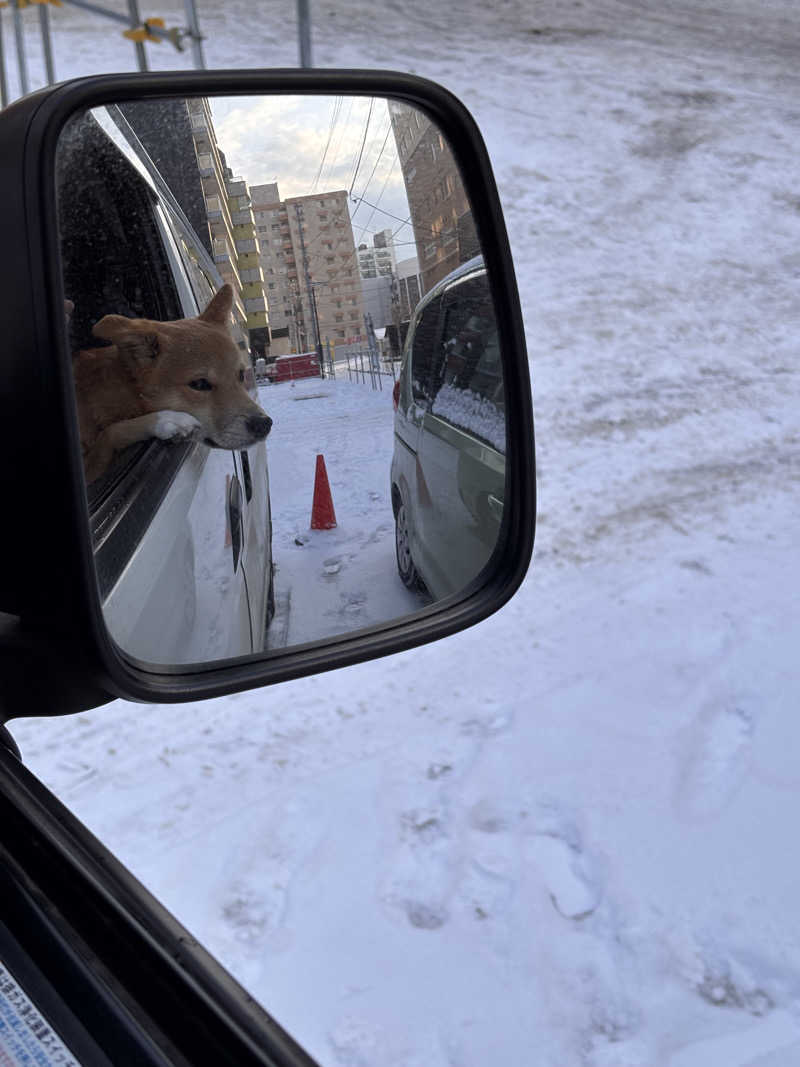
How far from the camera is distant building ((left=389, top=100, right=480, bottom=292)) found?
1353 mm

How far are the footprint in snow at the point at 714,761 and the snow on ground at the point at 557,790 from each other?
0.4 inches

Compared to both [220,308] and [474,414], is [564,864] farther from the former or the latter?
[220,308]

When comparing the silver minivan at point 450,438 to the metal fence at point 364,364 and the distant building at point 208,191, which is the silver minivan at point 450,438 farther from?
the distant building at point 208,191

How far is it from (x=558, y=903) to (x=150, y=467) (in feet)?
6.39

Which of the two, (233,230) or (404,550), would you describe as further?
(404,550)

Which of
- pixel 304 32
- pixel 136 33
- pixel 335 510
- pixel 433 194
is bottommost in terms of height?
pixel 335 510

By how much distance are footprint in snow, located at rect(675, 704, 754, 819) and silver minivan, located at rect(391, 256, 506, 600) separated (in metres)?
1.87

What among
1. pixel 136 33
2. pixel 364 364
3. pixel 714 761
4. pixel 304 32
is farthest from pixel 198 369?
pixel 136 33

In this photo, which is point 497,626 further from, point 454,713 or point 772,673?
point 772,673

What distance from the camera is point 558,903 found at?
262 cm

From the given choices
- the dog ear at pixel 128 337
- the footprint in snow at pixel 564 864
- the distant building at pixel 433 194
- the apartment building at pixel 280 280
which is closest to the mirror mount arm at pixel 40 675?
the dog ear at pixel 128 337

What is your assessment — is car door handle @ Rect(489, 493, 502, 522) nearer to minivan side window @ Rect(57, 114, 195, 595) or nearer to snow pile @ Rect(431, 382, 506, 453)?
snow pile @ Rect(431, 382, 506, 453)

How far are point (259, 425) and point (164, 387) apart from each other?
124 mm

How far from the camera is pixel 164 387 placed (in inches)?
36.3
